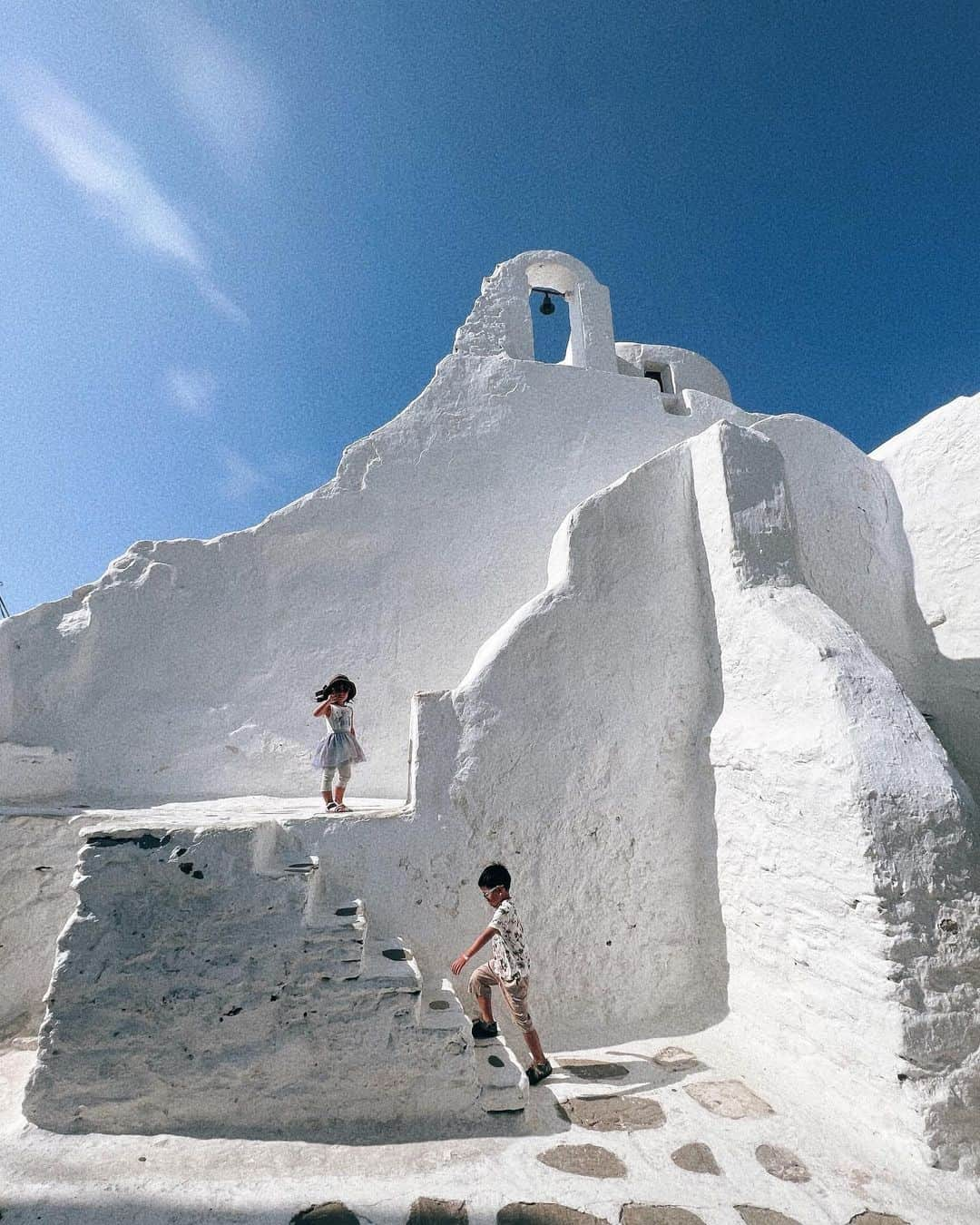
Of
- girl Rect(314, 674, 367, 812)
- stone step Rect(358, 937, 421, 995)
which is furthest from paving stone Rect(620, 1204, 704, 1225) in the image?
girl Rect(314, 674, 367, 812)

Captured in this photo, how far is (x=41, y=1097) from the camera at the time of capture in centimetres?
346

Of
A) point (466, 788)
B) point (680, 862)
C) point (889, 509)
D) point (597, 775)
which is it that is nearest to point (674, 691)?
point (597, 775)

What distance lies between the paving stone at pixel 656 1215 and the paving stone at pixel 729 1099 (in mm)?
810

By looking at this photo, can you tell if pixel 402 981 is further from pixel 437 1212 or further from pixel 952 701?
pixel 952 701

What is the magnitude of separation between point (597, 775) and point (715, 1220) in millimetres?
2424

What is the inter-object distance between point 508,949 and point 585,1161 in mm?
1007

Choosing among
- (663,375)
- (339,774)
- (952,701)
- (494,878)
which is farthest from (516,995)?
(663,375)

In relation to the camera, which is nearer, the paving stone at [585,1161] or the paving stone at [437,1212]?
the paving stone at [437,1212]

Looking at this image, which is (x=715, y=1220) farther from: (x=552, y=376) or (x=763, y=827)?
(x=552, y=376)

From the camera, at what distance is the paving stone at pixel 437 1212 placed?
289cm

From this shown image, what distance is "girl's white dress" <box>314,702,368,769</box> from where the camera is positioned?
15.4 feet

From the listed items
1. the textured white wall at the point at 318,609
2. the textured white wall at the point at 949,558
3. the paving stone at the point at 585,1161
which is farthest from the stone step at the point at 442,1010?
the textured white wall at the point at 949,558

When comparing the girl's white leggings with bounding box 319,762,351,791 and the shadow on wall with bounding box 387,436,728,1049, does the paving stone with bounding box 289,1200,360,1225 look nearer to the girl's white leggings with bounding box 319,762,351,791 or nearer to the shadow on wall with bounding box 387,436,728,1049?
the shadow on wall with bounding box 387,436,728,1049

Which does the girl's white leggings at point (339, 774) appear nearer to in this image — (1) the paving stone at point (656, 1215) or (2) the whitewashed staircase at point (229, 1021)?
(2) the whitewashed staircase at point (229, 1021)
